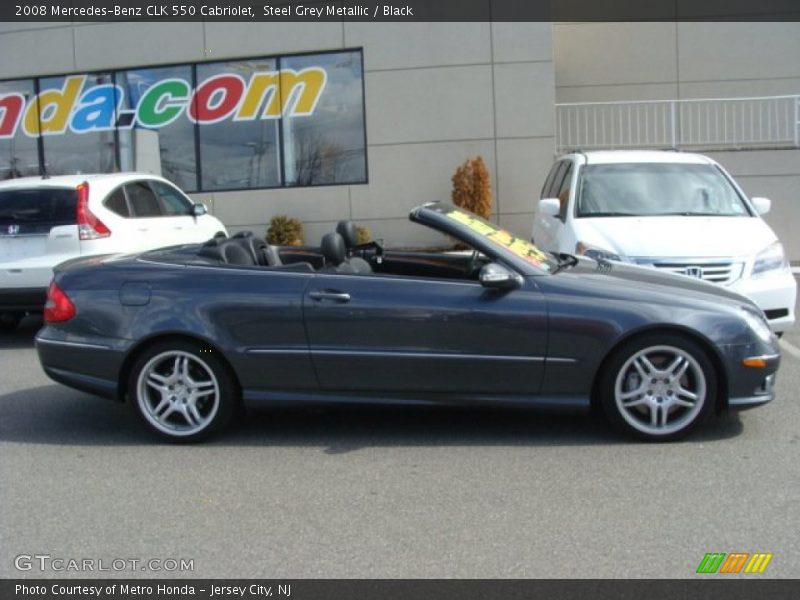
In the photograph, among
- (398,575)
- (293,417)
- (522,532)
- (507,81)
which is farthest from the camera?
(507,81)

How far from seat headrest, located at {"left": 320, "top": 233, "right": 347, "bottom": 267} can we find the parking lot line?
4.24 metres

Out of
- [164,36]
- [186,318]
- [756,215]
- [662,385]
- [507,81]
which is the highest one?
[164,36]

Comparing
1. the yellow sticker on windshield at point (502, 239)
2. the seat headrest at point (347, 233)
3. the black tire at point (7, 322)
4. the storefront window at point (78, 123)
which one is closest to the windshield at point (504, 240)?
the yellow sticker on windshield at point (502, 239)

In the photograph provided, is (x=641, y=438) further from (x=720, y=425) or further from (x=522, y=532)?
(x=522, y=532)

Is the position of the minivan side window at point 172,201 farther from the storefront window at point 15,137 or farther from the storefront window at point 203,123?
the storefront window at point 15,137

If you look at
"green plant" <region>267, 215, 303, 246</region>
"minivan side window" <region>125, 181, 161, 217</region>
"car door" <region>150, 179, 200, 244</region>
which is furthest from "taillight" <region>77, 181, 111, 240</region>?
"green plant" <region>267, 215, 303, 246</region>

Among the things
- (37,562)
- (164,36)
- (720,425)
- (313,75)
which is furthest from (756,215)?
(164,36)

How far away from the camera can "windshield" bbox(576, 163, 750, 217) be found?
837 centimetres

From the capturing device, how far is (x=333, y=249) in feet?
19.1

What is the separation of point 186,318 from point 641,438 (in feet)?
9.23

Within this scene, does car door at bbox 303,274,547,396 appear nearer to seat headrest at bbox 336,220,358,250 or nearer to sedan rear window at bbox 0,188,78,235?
seat headrest at bbox 336,220,358,250

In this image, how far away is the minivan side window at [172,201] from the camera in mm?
9985

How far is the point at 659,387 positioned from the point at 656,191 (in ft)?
12.7

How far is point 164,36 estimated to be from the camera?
48.5 feet
